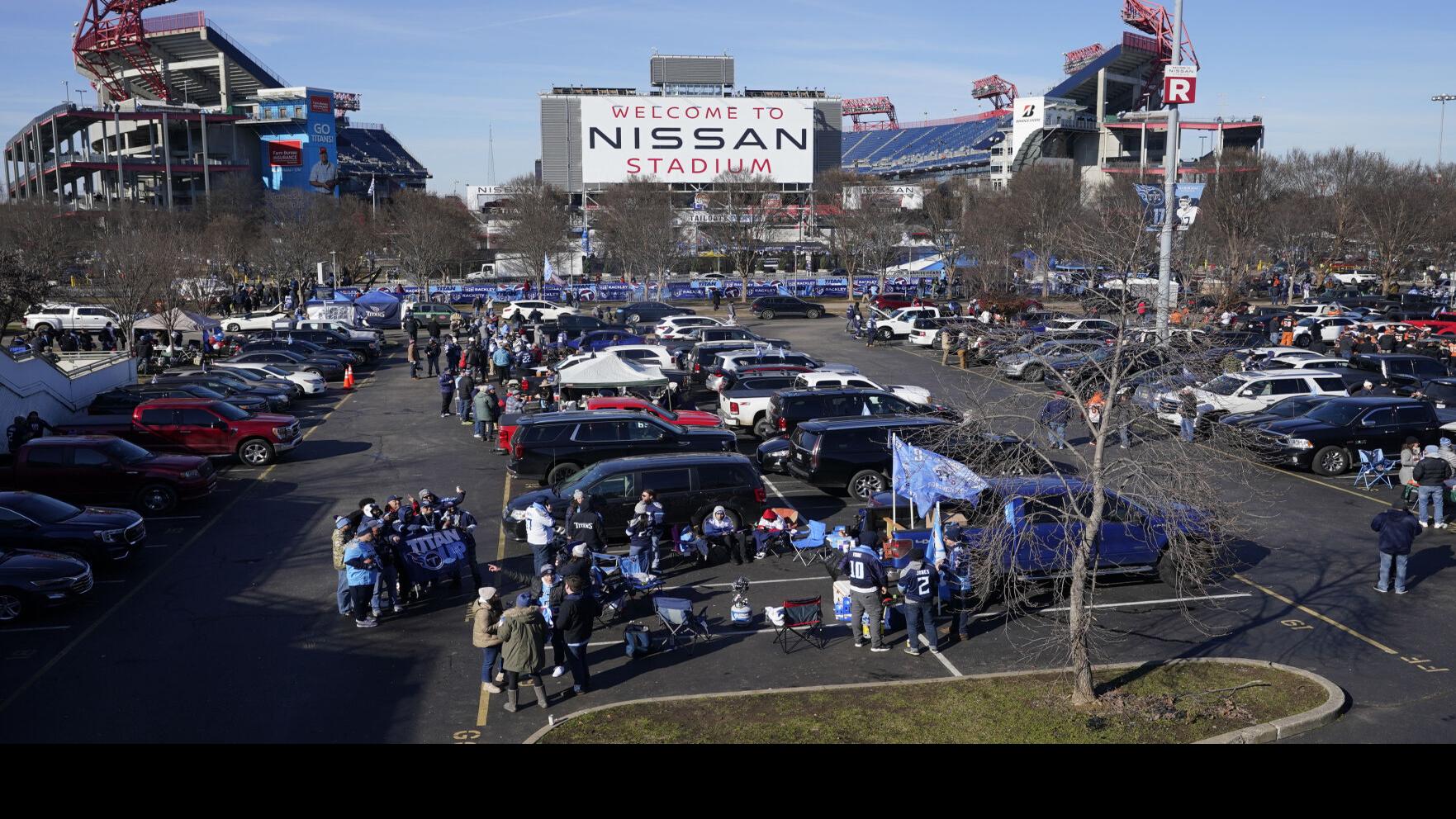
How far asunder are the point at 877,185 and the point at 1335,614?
6640cm

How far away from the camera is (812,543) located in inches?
626

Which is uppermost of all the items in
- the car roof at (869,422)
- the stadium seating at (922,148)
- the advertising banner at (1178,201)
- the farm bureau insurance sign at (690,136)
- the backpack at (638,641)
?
the stadium seating at (922,148)

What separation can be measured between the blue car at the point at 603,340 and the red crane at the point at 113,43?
84.4 meters

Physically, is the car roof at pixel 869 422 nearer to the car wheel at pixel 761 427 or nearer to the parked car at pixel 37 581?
the car wheel at pixel 761 427

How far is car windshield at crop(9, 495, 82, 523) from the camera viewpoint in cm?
1537

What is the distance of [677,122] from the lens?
99.9 m

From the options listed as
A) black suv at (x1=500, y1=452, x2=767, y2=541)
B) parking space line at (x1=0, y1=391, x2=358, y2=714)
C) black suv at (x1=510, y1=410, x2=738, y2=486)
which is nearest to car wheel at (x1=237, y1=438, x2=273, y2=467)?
parking space line at (x1=0, y1=391, x2=358, y2=714)

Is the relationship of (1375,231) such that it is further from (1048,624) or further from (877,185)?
(1048,624)

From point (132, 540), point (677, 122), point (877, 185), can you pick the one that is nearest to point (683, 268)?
point (877, 185)

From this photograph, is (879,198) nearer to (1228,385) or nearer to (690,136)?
(690,136)

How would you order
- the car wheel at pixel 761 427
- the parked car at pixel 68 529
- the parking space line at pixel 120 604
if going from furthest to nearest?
the car wheel at pixel 761 427, the parked car at pixel 68 529, the parking space line at pixel 120 604

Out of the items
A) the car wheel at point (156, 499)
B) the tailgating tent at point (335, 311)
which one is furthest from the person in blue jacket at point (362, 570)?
the tailgating tent at point (335, 311)

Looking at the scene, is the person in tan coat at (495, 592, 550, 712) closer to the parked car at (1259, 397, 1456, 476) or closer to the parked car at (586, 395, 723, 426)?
the parked car at (586, 395, 723, 426)

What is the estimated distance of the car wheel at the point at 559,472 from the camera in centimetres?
1997
